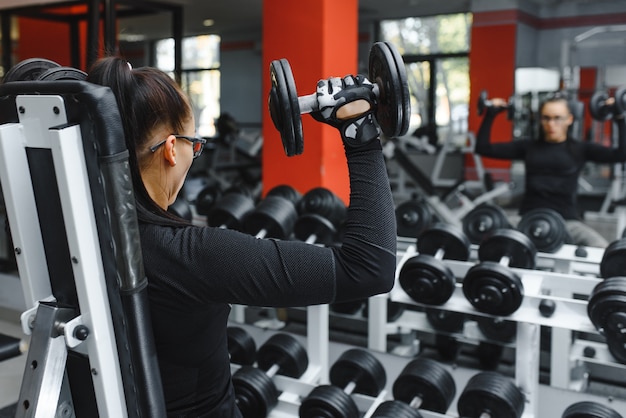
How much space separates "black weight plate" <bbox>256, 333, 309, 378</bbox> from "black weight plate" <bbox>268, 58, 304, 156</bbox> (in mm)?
1236

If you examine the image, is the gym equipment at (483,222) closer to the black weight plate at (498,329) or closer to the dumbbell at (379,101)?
the black weight plate at (498,329)

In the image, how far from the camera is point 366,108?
729 millimetres

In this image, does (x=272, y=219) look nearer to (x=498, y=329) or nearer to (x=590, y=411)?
(x=498, y=329)

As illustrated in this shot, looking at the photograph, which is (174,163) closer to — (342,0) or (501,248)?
(501,248)

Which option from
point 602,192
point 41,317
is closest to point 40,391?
point 41,317

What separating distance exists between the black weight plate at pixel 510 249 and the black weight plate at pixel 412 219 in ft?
2.04

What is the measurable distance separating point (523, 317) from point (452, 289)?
0.72ft

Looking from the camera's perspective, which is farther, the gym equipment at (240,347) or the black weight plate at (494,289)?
the gym equipment at (240,347)

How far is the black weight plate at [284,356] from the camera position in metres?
1.90

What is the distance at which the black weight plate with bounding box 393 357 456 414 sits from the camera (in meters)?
1.68

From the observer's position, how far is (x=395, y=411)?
1.52 meters

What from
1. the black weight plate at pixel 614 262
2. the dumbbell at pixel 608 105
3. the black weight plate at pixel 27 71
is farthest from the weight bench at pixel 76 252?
the dumbbell at pixel 608 105

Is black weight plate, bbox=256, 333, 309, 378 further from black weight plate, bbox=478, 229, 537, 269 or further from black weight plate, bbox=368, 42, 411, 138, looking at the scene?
black weight plate, bbox=368, 42, 411, 138

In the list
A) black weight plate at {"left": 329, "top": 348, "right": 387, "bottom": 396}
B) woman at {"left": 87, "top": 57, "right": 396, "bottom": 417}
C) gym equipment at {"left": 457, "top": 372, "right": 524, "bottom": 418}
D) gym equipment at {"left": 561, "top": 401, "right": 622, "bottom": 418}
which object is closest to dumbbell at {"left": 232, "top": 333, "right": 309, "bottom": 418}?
black weight plate at {"left": 329, "top": 348, "right": 387, "bottom": 396}
